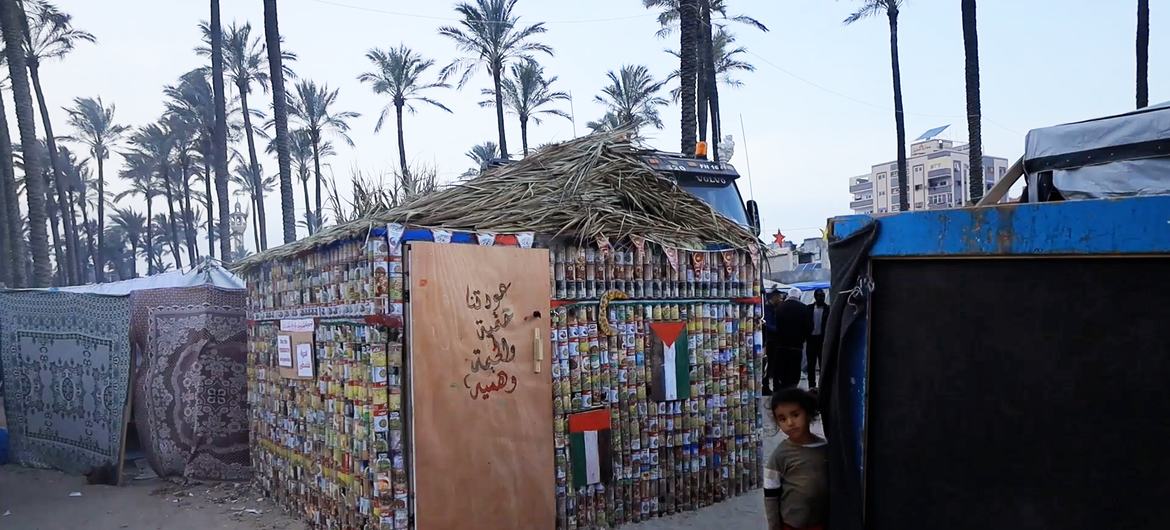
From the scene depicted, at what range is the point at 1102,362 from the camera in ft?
7.62

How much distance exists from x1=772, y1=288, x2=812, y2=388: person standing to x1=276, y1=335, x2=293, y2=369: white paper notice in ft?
24.9

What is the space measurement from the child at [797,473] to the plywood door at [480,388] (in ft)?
7.56

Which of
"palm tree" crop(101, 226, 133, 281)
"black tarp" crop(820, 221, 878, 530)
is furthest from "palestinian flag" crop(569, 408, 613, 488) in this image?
"palm tree" crop(101, 226, 133, 281)

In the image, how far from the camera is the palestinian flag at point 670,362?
6223 millimetres

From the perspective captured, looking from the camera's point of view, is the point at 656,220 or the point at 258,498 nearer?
the point at 656,220

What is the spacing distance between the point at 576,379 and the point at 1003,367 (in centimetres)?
371

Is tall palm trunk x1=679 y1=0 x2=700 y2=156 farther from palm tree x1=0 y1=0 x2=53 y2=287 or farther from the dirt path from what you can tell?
palm tree x1=0 y1=0 x2=53 y2=287

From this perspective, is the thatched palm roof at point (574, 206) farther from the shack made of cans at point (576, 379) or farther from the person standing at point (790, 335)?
the person standing at point (790, 335)

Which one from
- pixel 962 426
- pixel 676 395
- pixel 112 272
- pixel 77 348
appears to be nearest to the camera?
pixel 962 426

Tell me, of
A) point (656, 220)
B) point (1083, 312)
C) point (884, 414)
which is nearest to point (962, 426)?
point (884, 414)

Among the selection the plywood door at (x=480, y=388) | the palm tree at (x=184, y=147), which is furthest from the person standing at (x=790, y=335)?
the palm tree at (x=184, y=147)

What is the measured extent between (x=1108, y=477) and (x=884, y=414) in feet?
2.44

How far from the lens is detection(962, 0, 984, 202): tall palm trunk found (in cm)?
1752

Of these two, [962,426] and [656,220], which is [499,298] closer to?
[656,220]
